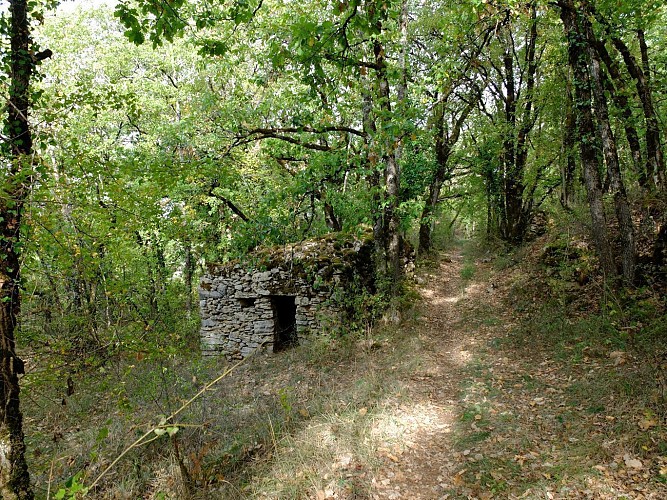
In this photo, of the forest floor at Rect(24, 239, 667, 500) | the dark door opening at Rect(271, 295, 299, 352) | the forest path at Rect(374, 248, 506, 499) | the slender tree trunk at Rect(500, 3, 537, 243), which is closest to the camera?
the forest floor at Rect(24, 239, 667, 500)

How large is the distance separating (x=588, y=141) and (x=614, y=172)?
649 mm

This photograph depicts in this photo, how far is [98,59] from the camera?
12797mm

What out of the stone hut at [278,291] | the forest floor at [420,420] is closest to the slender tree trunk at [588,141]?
the forest floor at [420,420]

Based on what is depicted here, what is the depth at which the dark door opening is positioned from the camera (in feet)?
31.2

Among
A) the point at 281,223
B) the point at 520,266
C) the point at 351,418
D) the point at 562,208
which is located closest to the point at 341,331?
the point at 281,223

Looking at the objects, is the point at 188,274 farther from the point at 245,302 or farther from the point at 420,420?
the point at 420,420

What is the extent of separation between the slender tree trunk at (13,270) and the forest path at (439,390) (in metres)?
3.28

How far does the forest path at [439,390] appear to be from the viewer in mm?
3707

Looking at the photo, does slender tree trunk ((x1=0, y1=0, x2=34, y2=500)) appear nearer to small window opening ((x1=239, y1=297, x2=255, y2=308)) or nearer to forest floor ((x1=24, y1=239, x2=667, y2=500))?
forest floor ((x1=24, y1=239, x2=667, y2=500))

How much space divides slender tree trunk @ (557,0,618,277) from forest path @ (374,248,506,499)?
2.28m

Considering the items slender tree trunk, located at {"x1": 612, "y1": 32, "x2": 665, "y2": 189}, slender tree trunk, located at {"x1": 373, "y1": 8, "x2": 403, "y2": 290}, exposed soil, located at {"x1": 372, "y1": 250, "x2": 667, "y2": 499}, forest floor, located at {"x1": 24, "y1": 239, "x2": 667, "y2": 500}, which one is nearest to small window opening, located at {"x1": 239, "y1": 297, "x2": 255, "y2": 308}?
forest floor, located at {"x1": 24, "y1": 239, "x2": 667, "y2": 500}

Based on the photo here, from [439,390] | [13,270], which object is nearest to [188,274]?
[13,270]

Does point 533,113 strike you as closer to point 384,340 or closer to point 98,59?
point 384,340

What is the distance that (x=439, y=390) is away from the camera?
17.7ft
